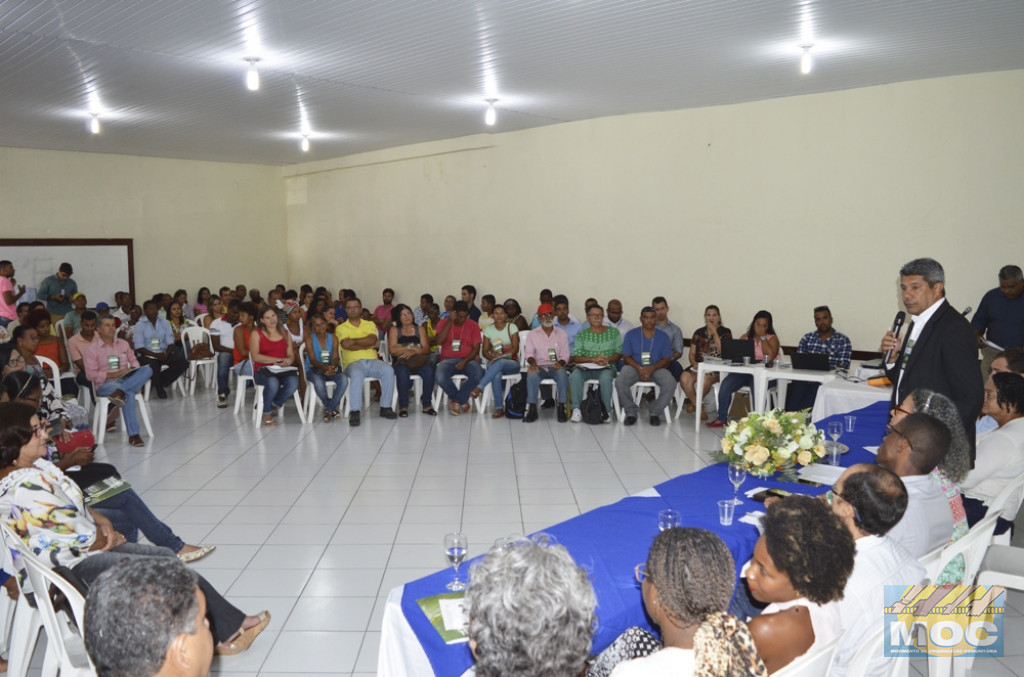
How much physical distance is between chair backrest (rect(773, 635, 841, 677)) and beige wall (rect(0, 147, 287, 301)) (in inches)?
475

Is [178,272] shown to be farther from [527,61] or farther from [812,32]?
[812,32]

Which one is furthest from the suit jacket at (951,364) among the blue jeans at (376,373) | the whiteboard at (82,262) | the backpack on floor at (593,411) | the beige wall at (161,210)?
the beige wall at (161,210)

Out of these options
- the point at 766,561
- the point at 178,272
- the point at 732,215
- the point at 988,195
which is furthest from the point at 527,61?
the point at 178,272

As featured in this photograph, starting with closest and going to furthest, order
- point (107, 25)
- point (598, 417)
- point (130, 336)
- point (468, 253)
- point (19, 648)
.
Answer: point (19, 648)
point (107, 25)
point (598, 417)
point (130, 336)
point (468, 253)

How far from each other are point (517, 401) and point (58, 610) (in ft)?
18.2

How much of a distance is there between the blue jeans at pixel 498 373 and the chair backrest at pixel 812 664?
6.31 meters

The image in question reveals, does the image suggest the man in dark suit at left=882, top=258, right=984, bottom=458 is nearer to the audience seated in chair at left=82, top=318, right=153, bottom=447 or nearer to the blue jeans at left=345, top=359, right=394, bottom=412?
the blue jeans at left=345, top=359, right=394, bottom=412

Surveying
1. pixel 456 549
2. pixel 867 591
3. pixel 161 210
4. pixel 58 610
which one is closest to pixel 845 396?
pixel 867 591

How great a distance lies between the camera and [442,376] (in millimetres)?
7949

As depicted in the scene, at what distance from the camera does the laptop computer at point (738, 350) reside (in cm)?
688

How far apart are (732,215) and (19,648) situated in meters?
7.25

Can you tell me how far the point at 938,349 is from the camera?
10.7 ft

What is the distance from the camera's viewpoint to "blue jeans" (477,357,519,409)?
798 cm

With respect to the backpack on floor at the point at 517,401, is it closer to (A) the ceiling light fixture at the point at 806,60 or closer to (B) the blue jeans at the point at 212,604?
(A) the ceiling light fixture at the point at 806,60
